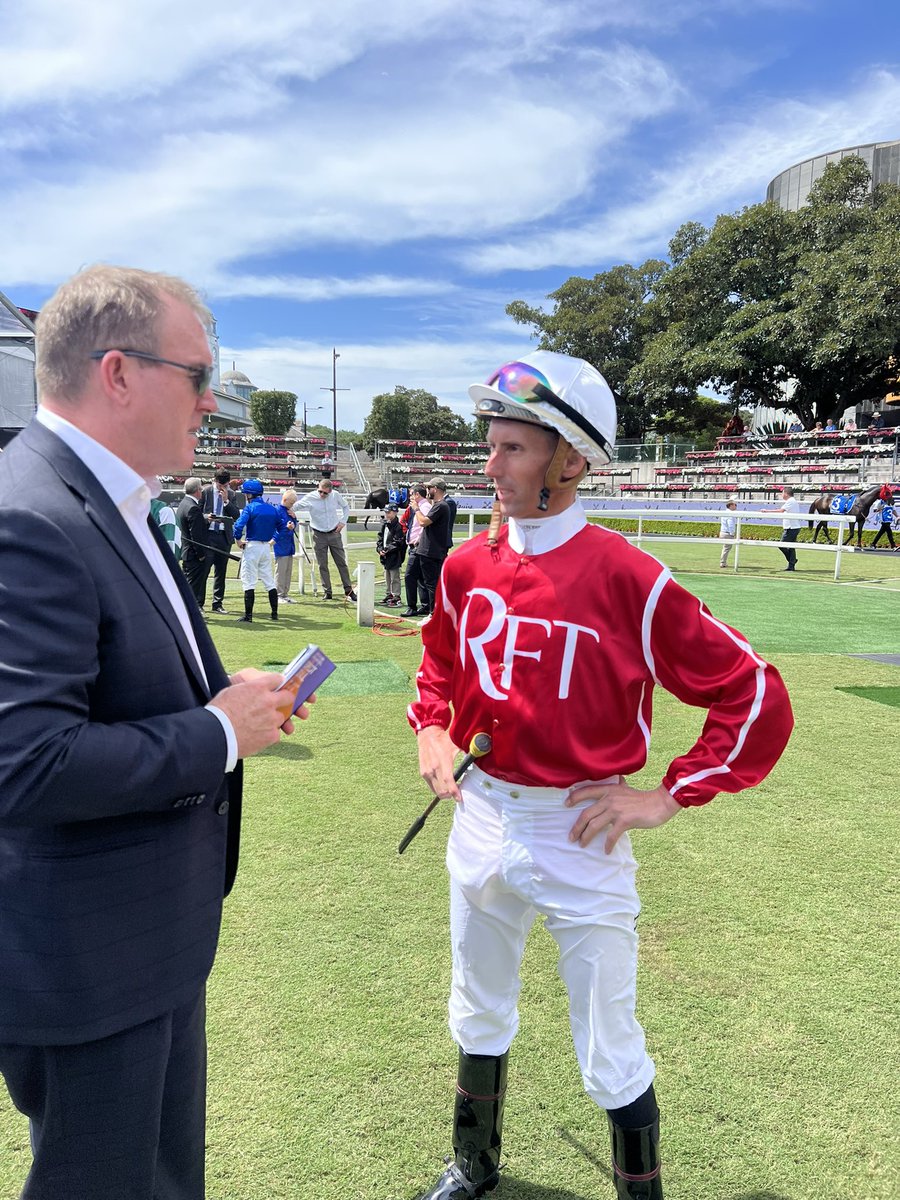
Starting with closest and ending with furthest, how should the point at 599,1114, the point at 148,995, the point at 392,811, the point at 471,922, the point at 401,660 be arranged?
1. the point at 148,995
2. the point at 471,922
3. the point at 599,1114
4. the point at 392,811
5. the point at 401,660

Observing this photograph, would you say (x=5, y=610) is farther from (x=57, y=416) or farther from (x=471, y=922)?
(x=471, y=922)

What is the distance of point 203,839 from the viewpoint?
Answer: 4.84 feet

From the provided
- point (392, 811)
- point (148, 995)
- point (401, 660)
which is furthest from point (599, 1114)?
point (401, 660)

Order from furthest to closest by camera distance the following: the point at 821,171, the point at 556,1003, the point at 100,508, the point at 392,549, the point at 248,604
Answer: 1. the point at 821,171
2. the point at 392,549
3. the point at 248,604
4. the point at 556,1003
5. the point at 100,508

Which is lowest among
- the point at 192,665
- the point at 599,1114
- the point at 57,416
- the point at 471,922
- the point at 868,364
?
the point at 599,1114

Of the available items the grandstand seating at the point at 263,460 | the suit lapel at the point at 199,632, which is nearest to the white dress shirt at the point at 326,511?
the suit lapel at the point at 199,632

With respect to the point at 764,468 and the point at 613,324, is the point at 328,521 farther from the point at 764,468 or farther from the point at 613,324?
the point at 613,324

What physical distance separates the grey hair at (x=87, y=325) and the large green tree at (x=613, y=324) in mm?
55430

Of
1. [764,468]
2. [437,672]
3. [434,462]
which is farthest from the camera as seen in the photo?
[434,462]

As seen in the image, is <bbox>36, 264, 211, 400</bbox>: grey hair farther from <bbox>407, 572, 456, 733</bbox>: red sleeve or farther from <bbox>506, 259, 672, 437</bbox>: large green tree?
<bbox>506, 259, 672, 437</bbox>: large green tree

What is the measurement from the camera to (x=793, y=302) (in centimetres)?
3881

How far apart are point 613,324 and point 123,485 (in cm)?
5865

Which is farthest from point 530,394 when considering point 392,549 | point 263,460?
point 263,460

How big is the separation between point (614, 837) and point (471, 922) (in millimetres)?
494
